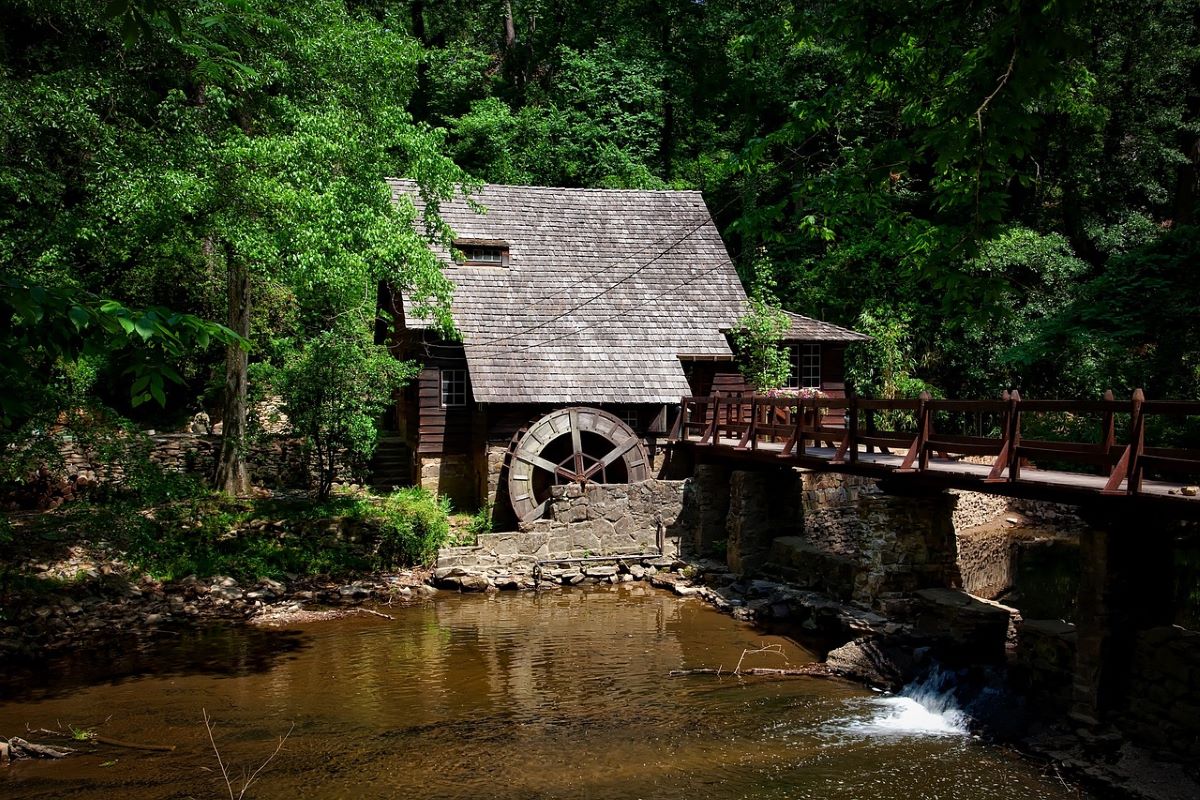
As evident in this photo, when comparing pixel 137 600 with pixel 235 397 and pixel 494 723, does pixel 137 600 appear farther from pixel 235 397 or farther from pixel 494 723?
pixel 494 723

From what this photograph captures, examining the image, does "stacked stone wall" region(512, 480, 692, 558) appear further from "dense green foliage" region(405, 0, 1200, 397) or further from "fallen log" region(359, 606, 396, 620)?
"dense green foliage" region(405, 0, 1200, 397)

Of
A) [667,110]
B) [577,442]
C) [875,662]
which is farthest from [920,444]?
[667,110]

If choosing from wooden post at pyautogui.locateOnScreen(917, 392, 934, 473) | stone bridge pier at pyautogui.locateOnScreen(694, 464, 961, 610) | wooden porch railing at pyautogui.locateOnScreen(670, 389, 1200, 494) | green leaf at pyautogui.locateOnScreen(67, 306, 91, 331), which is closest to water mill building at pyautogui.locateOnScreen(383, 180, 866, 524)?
wooden porch railing at pyautogui.locateOnScreen(670, 389, 1200, 494)

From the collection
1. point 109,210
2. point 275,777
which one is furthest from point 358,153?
point 275,777

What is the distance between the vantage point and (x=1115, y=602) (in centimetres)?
882

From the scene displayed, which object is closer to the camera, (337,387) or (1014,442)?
(1014,442)

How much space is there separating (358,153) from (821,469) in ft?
29.0

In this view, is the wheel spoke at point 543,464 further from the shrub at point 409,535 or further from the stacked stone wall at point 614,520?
the shrub at point 409,535

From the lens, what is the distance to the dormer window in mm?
20328

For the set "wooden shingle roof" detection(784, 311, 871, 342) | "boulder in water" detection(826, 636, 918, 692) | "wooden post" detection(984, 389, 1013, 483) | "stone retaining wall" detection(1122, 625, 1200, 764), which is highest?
"wooden shingle roof" detection(784, 311, 871, 342)

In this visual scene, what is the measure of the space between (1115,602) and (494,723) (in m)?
6.60

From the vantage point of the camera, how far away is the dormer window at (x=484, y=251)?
20.3 m

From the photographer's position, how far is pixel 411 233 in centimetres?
1455

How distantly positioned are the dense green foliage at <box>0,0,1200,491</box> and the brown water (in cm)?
356
